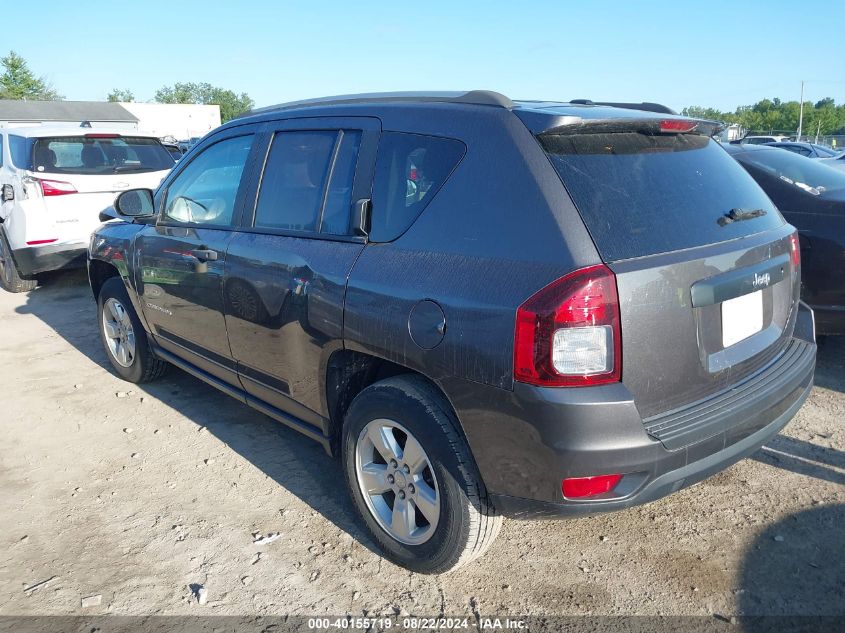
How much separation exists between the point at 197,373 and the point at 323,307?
1.65 metres

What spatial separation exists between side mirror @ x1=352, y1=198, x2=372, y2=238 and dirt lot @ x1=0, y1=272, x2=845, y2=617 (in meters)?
1.37

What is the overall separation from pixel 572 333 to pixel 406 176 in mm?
999

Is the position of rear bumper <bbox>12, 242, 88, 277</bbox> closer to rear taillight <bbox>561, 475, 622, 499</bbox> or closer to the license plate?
rear taillight <bbox>561, 475, 622, 499</bbox>

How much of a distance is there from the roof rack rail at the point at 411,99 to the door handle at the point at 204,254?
804 millimetres

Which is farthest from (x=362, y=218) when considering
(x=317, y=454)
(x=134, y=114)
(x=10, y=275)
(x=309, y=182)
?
(x=134, y=114)

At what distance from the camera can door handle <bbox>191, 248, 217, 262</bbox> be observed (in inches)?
141

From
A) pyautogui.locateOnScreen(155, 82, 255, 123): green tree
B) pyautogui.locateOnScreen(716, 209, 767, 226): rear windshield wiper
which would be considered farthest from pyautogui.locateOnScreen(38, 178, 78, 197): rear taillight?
pyautogui.locateOnScreen(155, 82, 255, 123): green tree

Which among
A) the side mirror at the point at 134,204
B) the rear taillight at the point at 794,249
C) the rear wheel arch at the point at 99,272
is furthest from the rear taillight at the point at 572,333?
the rear wheel arch at the point at 99,272

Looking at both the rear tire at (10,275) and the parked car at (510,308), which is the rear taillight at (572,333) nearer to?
the parked car at (510,308)

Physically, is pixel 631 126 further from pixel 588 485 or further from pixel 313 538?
pixel 313 538

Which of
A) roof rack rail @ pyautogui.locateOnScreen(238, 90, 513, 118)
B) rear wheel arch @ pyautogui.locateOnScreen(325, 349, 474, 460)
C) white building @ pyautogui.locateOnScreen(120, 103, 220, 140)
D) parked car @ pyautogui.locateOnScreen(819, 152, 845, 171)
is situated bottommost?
rear wheel arch @ pyautogui.locateOnScreen(325, 349, 474, 460)

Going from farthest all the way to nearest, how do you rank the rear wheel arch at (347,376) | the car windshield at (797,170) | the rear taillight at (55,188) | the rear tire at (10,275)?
the rear tire at (10,275) → the rear taillight at (55,188) → the car windshield at (797,170) → the rear wheel arch at (347,376)

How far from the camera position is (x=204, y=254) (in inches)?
143

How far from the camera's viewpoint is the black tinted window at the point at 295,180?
310 centimetres
